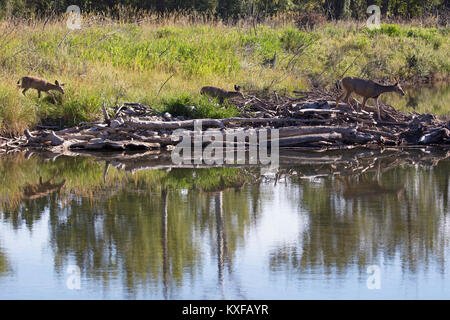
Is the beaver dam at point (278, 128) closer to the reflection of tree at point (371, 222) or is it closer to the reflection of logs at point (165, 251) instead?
the reflection of tree at point (371, 222)

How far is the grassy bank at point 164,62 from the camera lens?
17.7 m

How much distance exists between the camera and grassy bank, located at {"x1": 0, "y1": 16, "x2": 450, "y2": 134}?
17688mm

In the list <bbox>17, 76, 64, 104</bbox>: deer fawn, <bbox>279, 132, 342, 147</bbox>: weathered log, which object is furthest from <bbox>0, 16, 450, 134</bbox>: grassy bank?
<bbox>279, 132, 342, 147</bbox>: weathered log

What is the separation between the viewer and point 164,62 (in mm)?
23109

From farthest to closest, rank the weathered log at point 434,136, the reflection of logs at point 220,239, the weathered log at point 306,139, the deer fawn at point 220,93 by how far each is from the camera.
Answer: the deer fawn at point 220,93, the weathered log at point 434,136, the weathered log at point 306,139, the reflection of logs at point 220,239

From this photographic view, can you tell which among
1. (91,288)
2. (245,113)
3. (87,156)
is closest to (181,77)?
(245,113)

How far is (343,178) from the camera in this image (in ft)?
42.0

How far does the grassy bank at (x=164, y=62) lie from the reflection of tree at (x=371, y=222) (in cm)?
612

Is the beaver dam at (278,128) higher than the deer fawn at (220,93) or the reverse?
the reverse

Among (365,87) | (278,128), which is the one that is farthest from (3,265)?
(365,87)

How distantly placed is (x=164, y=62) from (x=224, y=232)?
583 inches

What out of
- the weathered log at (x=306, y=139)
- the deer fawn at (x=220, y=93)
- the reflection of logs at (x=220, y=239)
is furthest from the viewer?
the deer fawn at (x=220, y=93)

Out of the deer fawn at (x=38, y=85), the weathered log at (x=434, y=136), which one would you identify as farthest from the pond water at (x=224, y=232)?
the deer fawn at (x=38, y=85)

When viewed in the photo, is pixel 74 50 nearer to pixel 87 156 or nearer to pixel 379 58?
pixel 87 156
